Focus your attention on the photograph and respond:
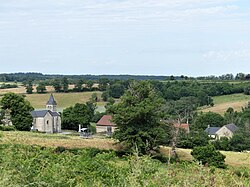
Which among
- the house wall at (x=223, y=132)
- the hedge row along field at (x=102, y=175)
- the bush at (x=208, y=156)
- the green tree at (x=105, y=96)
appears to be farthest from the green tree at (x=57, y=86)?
the hedge row along field at (x=102, y=175)

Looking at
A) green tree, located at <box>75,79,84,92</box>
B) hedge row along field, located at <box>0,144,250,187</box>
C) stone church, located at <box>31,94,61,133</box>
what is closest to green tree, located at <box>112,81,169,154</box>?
A: hedge row along field, located at <box>0,144,250,187</box>

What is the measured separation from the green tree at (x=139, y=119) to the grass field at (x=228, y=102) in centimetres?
5235

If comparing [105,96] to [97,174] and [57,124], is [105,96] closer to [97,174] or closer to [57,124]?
[57,124]

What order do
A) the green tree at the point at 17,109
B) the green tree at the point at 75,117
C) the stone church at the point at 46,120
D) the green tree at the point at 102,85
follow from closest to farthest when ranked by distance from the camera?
1. the green tree at the point at 17,109
2. the stone church at the point at 46,120
3. the green tree at the point at 75,117
4. the green tree at the point at 102,85

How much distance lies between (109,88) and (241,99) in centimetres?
2837

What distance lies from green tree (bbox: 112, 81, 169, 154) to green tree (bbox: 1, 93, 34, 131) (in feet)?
59.1

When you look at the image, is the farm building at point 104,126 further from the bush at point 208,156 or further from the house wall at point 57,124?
the bush at point 208,156

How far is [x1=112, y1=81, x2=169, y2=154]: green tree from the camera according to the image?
3416 centimetres

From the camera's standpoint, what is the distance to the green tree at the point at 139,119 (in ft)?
112

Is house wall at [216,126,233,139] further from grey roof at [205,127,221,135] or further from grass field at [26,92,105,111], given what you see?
grass field at [26,92,105,111]

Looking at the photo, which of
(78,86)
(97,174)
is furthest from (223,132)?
(97,174)

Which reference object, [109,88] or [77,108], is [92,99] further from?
[77,108]

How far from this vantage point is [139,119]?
35.0m

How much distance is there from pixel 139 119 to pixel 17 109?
67.6 ft
